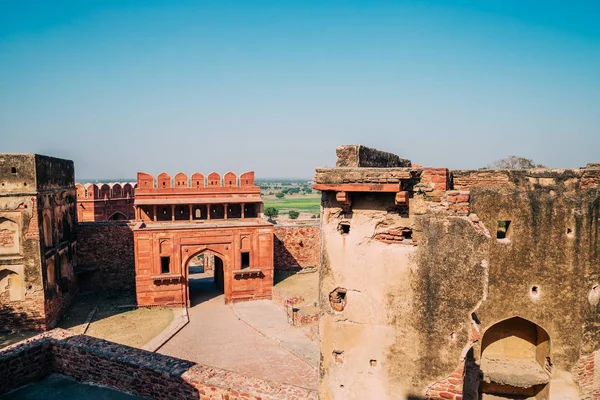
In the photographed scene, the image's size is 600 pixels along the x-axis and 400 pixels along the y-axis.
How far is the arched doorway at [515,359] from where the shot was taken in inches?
270

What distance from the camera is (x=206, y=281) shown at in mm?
21531

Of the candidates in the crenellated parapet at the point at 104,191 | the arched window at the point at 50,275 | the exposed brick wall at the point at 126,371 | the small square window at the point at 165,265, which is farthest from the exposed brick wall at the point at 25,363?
the crenellated parapet at the point at 104,191

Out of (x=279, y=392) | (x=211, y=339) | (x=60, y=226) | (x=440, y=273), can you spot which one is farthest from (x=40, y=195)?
(x=440, y=273)

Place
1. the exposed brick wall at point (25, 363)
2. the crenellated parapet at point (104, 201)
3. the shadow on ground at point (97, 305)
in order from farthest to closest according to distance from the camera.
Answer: the crenellated parapet at point (104, 201)
the shadow on ground at point (97, 305)
the exposed brick wall at point (25, 363)

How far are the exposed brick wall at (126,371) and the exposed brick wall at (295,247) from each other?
13.7 meters

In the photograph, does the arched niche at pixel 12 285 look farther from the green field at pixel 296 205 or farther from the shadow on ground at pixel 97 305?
the green field at pixel 296 205

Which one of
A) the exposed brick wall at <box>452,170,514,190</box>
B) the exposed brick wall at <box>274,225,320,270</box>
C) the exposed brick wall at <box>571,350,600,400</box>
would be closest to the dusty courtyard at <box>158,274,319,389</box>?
the exposed brick wall at <box>274,225,320,270</box>

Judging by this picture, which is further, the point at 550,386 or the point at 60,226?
the point at 60,226

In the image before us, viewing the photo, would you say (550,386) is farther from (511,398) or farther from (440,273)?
(440,273)

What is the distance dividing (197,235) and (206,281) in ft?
19.4

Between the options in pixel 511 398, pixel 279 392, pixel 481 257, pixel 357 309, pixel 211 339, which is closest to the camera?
pixel 481 257

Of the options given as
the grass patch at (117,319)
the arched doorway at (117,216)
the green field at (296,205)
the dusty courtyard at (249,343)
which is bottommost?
the green field at (296,205)

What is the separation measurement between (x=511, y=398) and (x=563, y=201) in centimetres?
356

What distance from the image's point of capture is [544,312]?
6.79 meters
